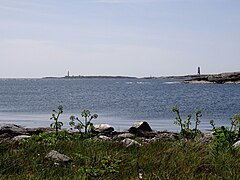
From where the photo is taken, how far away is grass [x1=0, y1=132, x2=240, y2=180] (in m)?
7.02

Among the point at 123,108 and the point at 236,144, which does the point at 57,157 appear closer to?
the point at 236,144

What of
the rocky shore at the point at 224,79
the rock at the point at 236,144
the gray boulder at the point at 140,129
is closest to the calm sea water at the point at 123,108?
the gray boulder at the point at 140,129

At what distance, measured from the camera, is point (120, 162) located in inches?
311

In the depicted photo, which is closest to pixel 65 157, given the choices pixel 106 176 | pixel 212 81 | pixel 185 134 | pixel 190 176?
pixel 106 176

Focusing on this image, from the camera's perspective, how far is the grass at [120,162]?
702cm

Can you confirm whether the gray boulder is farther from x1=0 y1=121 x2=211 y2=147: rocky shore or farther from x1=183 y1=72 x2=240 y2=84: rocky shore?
x1=183 y1=72 x2=240 y2=84: rocky shore

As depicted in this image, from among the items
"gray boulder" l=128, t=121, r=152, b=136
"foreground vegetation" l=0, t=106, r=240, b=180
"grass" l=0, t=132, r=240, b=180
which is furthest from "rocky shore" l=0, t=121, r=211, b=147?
"grass" l=0, t=132, r=240, b=180

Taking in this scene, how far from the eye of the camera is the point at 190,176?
711 cm

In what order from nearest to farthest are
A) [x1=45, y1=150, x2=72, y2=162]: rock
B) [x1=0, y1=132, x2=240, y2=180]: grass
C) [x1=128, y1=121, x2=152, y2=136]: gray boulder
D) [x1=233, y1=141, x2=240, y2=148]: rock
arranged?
[x1=0, y1=132, x2=240, y2=180]: grass
[x1=45, y1=150, x2=72, y2=162]: rock
[x1=233, y1=141, x2=240, y2=148]: rock
[x1=128, y1=121, x2=152, y2=136]: gray boulder

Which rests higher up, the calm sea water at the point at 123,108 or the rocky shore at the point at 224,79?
the rocky shore at the point at 224,79

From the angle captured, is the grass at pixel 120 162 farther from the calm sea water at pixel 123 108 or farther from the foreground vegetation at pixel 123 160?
the calm sea water at pixel 123 108

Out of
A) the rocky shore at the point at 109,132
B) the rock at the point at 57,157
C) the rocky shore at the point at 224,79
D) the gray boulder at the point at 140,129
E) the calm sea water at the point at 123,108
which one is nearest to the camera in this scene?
the rock at the point at 57,157

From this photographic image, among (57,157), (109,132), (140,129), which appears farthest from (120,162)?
(140,129)

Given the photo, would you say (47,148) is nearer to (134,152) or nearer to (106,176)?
(134,152)
